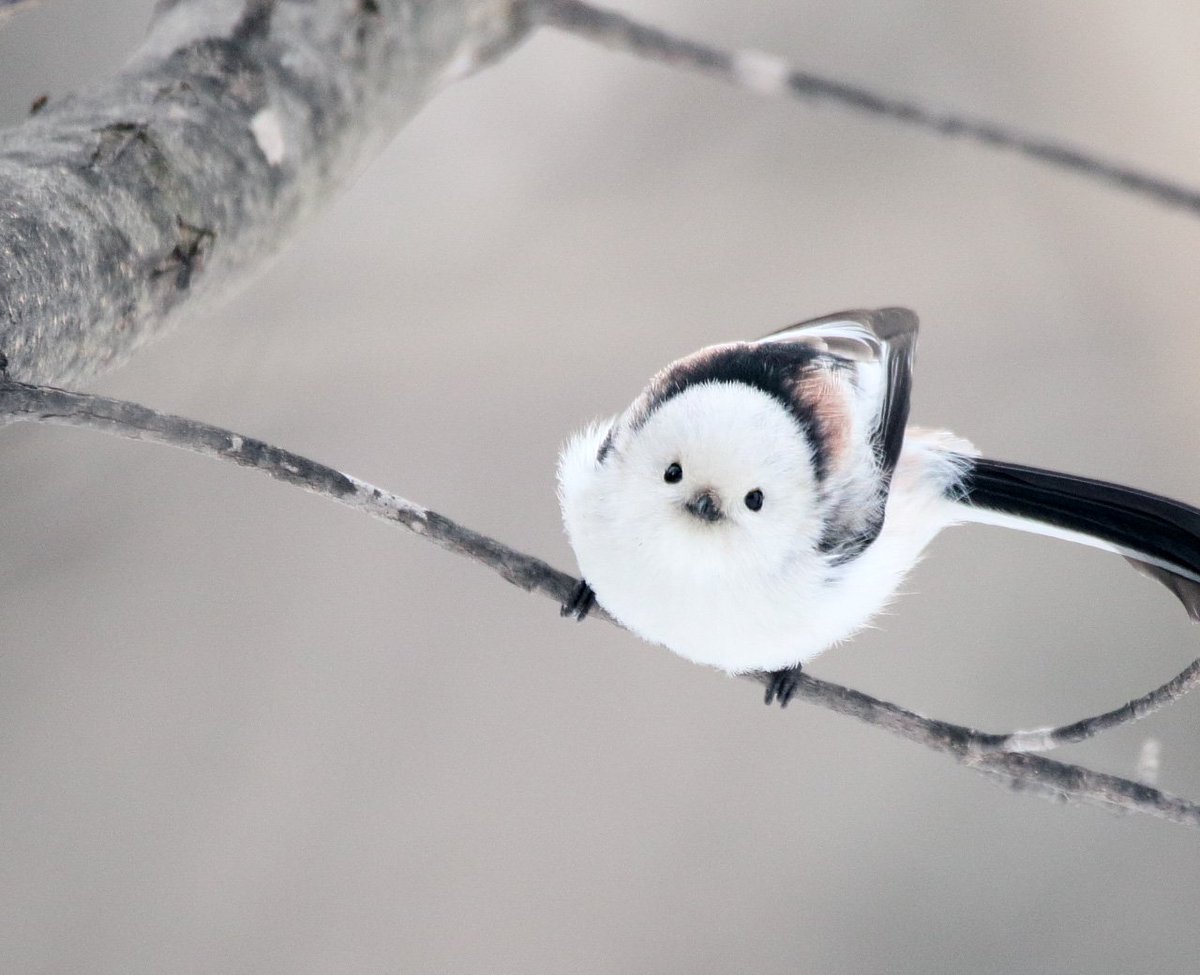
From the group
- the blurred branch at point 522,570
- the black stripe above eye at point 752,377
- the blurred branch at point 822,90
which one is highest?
the blurred branch at point 822,90

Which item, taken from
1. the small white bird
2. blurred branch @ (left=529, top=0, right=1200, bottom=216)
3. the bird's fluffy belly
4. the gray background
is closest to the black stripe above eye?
the small white bird

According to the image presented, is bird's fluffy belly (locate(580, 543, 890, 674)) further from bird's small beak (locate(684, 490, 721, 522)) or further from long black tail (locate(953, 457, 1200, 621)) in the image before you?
long black tail (locate(953, 457, 1200, 621))

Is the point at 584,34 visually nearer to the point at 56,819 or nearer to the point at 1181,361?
the point at 1181,361

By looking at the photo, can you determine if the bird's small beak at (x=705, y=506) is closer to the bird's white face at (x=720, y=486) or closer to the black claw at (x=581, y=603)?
the bird's white face at (x=720, y=486)

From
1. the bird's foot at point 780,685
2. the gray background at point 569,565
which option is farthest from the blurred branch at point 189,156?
the gray background at point 569,565

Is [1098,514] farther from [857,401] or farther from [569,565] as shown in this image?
[569,565]

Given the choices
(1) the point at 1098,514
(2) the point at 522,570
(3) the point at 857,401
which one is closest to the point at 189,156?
(2) the point at 522,570
